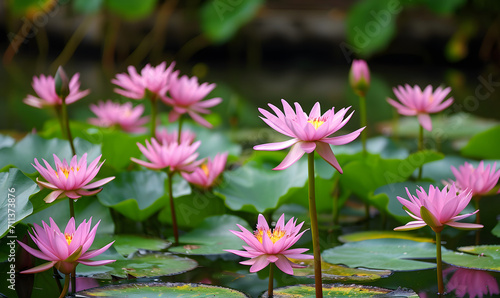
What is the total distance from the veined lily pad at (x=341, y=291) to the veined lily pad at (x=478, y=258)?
0.62 ft

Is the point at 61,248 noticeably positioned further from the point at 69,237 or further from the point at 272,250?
the point at 272,250

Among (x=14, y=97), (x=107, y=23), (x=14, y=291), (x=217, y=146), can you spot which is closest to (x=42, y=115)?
(x=14, y=97)

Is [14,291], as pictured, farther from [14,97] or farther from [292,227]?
[14,97]

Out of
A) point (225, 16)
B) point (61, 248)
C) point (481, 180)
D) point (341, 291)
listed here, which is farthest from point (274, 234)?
point (225, 16)

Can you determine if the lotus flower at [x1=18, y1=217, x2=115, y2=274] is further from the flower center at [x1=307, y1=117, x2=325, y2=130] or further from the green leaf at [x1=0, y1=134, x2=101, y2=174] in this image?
the green leaf at [x1=0, y1=134, x2=101, y2=174]

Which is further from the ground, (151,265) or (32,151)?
(32,151)

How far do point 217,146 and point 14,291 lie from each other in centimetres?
79

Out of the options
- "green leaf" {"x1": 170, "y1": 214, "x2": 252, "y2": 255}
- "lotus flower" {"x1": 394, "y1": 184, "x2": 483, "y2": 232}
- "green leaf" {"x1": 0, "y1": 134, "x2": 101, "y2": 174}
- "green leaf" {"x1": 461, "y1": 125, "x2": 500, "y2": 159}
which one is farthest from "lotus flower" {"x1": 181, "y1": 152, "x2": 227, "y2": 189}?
"green leaf" {"x1": 461, "y1": 125, "x2": 500, "y2": 159}

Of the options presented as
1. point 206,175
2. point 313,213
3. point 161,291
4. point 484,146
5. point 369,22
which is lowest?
point 161,291

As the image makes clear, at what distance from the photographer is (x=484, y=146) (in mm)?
1689

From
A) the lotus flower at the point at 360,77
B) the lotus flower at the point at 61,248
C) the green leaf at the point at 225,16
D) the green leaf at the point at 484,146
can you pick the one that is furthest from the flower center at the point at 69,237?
the green leaf at the point at 225,16

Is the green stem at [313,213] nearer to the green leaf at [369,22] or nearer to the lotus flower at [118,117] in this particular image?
the lotus flower at [118,117]

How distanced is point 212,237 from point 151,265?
0.18 m

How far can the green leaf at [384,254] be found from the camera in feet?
3.41
